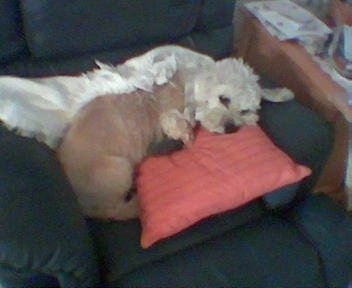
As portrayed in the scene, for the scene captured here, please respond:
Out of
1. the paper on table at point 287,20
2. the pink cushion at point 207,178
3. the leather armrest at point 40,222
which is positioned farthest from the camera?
the paper on table at point 287,20

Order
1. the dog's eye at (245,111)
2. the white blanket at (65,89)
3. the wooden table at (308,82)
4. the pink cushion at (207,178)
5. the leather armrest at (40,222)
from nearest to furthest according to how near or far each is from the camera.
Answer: the leather armrest at (40,222)
the pink cushion at (207,178)
the white blanket at (65,89)
the dog's eye at (245,111)
the wooden table at (308,82)

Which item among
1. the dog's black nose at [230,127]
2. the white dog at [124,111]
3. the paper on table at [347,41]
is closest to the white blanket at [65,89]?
the white dog at [124,111]

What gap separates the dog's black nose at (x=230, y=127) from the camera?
1.52 meters

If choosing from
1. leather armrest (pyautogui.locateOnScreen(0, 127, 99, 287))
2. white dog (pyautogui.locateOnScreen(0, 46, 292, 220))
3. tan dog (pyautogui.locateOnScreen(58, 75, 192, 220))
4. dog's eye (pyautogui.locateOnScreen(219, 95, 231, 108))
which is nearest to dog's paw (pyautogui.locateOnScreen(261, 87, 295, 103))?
white dog (pyautogui.locateOnScreen(0, 46, 292, 220))

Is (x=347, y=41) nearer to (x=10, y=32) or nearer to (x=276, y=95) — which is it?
(x=276, y=95)

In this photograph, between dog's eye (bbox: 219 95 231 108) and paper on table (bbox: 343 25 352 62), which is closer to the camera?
dog's eye (bbox: 219 95 231 108)

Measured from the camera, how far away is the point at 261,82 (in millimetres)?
1708

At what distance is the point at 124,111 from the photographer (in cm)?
148

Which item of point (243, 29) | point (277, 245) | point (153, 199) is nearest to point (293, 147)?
point (277, 245)

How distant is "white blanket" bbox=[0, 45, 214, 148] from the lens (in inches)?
56.2

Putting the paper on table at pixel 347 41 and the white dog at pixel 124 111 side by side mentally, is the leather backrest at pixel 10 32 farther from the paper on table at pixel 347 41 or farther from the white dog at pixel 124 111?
the paper on table at pixel 347 41

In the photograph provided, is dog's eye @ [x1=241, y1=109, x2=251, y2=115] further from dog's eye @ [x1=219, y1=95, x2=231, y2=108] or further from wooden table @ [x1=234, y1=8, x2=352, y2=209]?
wooden table @ [x1=234, y1=8, x2=352, y2=209]

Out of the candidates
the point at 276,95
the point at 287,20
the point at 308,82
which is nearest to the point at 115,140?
the point at 276,95

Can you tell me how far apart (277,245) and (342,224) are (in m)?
0.23
